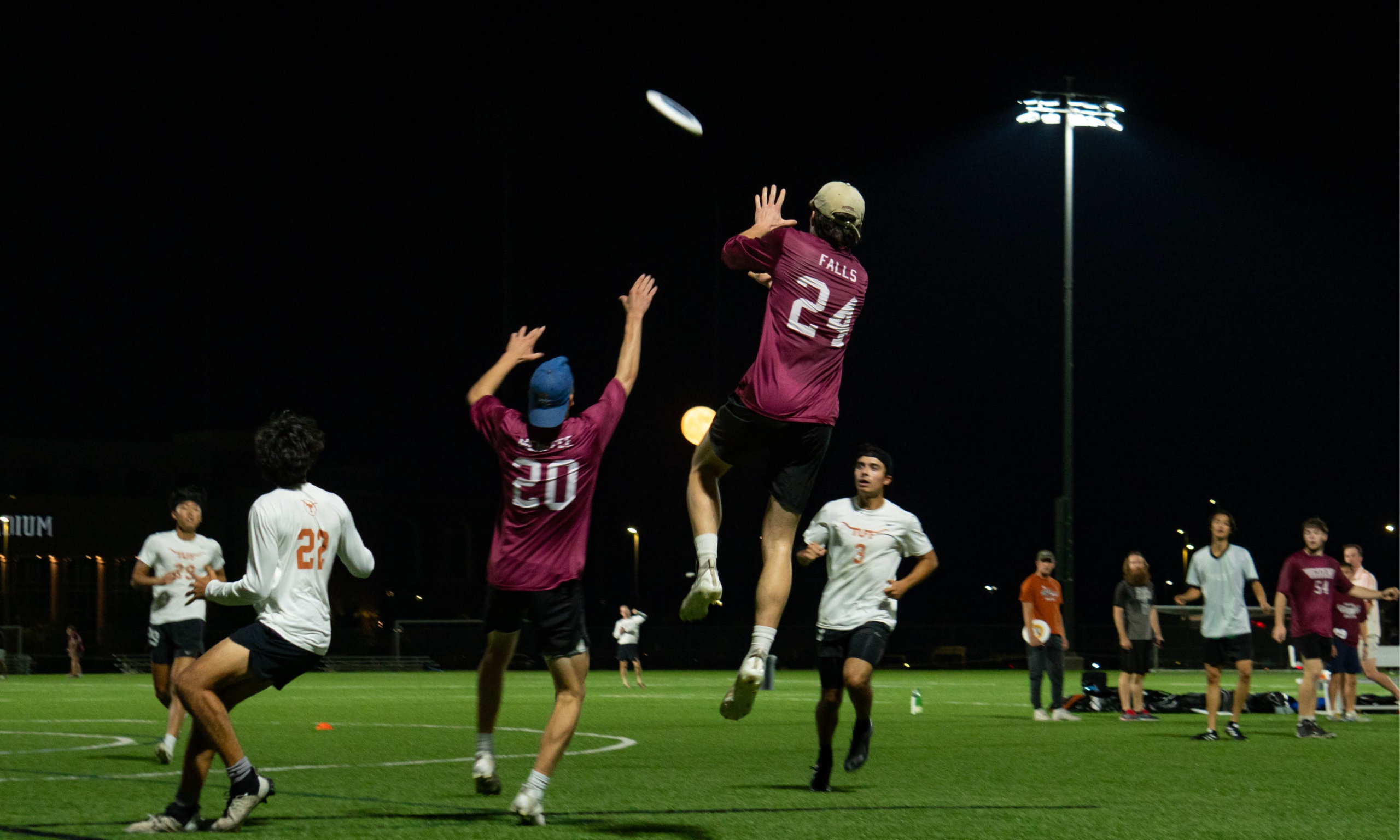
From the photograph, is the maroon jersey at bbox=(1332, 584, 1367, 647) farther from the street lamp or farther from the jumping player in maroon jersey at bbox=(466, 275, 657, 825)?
the street lamp

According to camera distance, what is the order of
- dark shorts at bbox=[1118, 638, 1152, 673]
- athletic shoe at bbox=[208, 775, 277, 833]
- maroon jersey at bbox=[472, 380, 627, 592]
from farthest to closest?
dark shorts at bbox=[1118, 638, 1152, 673], maroon jersey at bbox=[472, 380, 627, 592], athletic shoe at bbox=[208, 775, 277, 833]

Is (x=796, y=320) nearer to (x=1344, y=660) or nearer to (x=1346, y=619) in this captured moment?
(x=1346, y=619)

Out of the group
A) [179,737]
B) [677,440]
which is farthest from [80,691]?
[677,440]

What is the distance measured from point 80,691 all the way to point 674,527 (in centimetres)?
6138

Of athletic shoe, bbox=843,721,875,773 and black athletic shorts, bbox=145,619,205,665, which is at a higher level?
black athletic shorts, bbox=145,619,205,665

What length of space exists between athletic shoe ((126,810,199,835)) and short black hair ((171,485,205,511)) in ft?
17.0

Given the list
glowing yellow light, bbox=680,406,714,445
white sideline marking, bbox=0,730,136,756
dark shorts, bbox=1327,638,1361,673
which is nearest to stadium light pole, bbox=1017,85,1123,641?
glowing yellow light, bbox=680,406,714,445

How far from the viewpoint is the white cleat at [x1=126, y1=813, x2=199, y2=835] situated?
819 cm

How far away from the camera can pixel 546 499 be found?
8.86 m

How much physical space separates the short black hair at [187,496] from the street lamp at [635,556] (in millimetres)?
69350

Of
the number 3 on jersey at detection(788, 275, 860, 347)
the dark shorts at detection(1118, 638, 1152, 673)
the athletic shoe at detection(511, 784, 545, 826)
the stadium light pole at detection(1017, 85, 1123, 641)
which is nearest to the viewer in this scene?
the number 3 on jersey at detection(788, 275, 860, 347)

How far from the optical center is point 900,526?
11.7 m

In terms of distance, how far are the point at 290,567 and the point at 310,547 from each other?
15 cm

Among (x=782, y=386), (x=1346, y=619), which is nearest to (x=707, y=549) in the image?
(x=782, y=386)
